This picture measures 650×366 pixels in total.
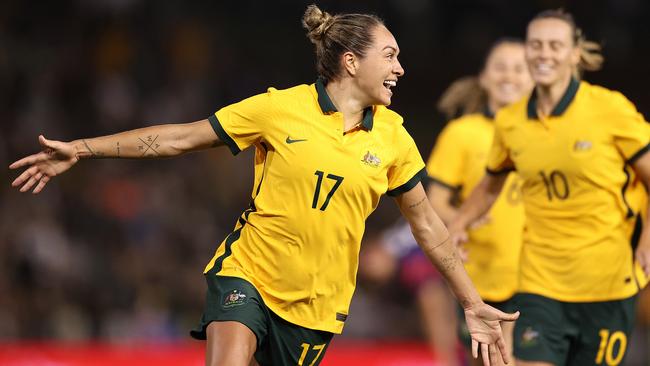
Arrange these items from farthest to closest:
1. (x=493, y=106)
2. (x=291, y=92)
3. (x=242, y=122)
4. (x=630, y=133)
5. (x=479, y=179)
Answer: (x=493, y=106) < (x=479, y=179) < (x=630, y=133) < (x=291, y=92) < (x=242, y=122)

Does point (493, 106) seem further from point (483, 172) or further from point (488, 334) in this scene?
point (488, 334)

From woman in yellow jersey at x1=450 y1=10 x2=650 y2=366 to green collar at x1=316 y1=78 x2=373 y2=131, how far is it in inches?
54.2

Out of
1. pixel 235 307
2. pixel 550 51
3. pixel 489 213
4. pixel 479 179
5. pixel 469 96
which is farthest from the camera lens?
pixel 469 96

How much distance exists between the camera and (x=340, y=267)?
203 inches

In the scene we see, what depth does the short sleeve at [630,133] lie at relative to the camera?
606 centimetres

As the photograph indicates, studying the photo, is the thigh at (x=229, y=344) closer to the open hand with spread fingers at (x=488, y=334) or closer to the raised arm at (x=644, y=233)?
the open hand with spread fingers at (x=488, y=334)

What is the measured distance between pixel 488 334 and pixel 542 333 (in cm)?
107

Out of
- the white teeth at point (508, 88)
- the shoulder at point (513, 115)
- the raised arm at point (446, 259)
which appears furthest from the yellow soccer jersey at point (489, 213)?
the raised arm at point (446, 259)

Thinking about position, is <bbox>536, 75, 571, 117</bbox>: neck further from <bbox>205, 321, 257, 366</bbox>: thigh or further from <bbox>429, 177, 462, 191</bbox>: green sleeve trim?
<bbox>205, 321, 257, 366</bbox>: thigh

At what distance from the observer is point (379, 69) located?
513 centimetres

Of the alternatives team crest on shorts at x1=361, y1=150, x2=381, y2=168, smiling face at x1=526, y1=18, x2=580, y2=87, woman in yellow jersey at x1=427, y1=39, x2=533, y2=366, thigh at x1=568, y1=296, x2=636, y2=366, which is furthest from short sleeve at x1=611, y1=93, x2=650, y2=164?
team crest on shorts at x1=361, y1=150, x2=381, y2=168

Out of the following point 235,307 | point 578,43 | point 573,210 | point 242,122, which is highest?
point 578,43

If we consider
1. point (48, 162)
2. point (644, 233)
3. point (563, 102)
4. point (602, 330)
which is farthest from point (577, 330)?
point (48, 162)

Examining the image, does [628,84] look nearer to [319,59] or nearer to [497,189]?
[497,189]
